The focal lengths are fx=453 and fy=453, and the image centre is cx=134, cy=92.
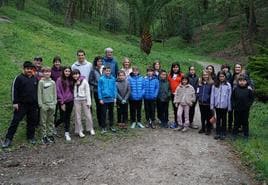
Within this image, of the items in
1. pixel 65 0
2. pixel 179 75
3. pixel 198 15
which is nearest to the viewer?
pixel 179 75

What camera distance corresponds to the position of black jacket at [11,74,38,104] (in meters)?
9.52

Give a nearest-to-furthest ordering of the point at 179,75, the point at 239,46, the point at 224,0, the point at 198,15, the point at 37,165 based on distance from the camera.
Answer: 1. the point at 37,165
2. the point at 179,75
3. the point at 224,0
4. the point at 239,46
5. the point at 198,15

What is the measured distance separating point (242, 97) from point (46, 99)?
14.5ft

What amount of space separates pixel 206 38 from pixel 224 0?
1032cm

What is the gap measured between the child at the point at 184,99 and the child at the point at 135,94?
91cm

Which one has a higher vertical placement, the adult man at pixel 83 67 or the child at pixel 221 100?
the adult man at pixel 83 67

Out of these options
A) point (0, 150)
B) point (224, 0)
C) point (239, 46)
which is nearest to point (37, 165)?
point (0, 150)

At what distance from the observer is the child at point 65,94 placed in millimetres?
10211

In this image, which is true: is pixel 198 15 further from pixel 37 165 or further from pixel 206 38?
pixel 37 165

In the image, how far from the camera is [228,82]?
35.6 feet

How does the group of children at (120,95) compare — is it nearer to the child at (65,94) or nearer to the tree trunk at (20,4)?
the child at (65,94)

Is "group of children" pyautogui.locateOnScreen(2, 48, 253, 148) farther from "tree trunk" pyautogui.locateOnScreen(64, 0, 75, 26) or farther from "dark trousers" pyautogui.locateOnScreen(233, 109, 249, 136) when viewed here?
"tree trunk" pyautogui.locateOnScreen(64, 0, 75, 26)

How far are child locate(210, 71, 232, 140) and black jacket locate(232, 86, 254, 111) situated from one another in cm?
19

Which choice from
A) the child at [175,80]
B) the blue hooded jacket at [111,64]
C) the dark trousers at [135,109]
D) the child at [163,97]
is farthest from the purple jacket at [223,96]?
the blue hooded jacket at [111,64]
